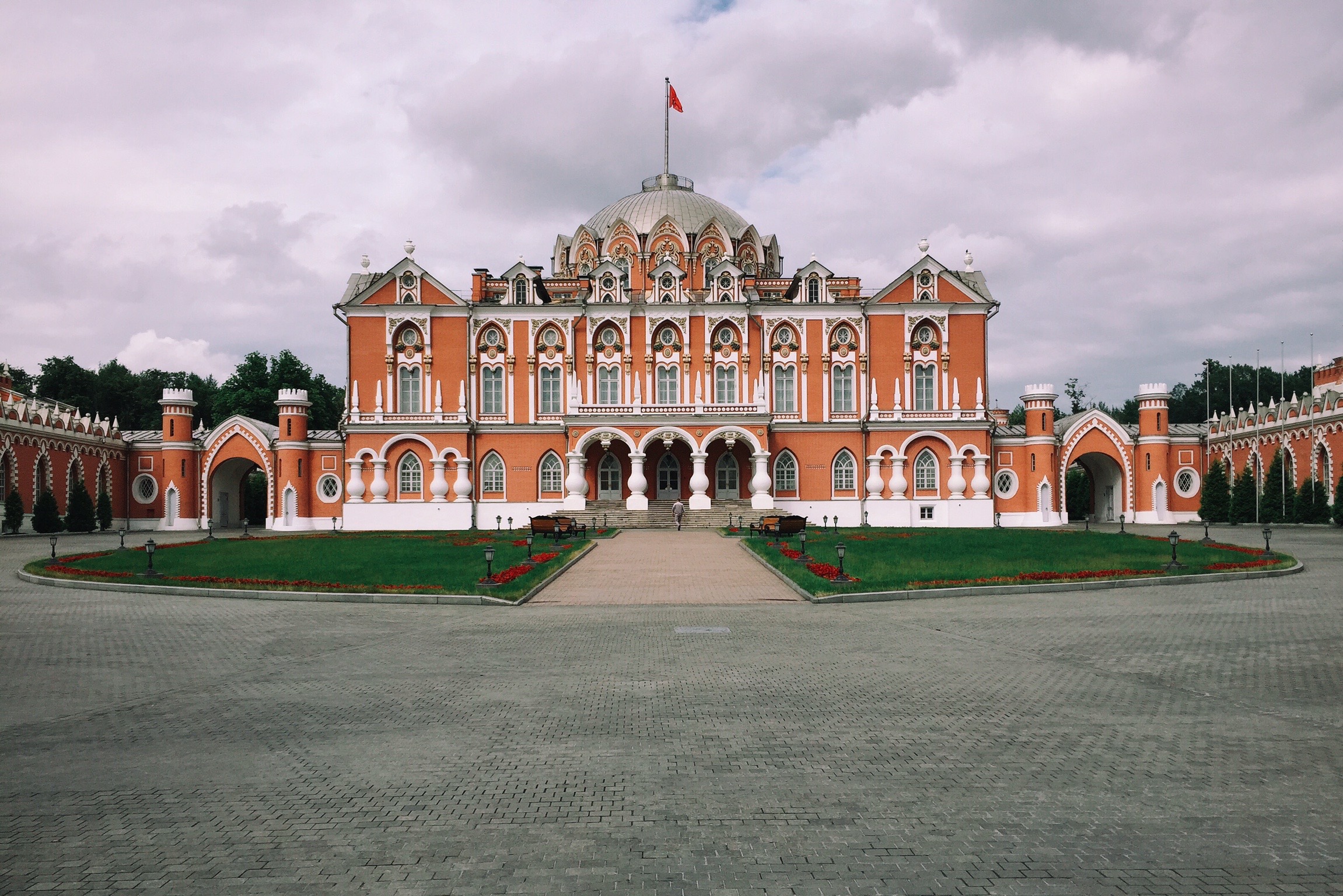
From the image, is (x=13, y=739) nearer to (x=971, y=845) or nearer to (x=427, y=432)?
(x=971, y=845)

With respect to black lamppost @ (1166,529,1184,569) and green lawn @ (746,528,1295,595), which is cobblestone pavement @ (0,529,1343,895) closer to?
green lawn @ (746,528,1295,595)

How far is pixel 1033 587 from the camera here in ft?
63.3

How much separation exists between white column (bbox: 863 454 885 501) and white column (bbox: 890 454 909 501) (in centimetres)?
58

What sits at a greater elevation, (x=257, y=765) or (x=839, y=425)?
(x=839, y=425)

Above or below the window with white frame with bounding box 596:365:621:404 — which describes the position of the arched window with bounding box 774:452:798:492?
below

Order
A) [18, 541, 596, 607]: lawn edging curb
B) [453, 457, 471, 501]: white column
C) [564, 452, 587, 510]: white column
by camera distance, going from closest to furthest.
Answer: [18, 541, 596, 607]: lawn edging curb < [564, 452, 587, 510]: white column < [453, 457, 471, 501]: white column

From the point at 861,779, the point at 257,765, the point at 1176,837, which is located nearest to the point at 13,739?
the point at 257,765

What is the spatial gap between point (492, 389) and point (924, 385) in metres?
22.2

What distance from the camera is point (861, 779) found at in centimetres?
721

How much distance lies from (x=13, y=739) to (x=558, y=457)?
131ft

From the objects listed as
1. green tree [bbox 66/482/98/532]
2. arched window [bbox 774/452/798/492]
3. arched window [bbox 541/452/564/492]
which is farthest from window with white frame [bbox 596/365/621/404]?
green tree [bbox 66/482/98/532]

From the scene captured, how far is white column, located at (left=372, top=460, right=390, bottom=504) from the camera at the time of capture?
156 ft

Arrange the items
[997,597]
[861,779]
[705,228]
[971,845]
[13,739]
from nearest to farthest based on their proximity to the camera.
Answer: [971,845], [861,779], [13,739], [997,597], [705,228]

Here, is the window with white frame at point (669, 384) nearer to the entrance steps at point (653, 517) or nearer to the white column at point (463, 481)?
the entrance steps at point (653, 517)
